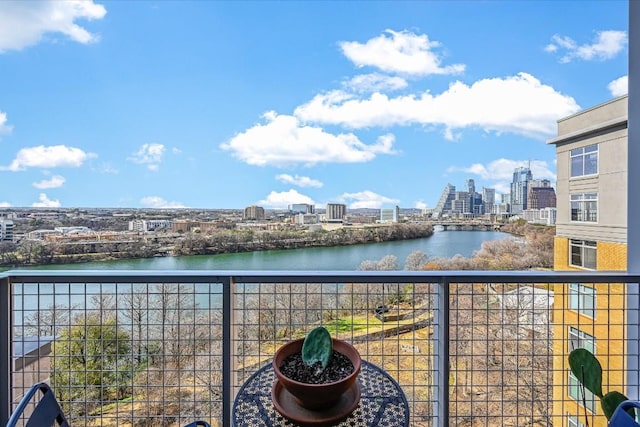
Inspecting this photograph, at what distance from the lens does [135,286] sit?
1.44 metres

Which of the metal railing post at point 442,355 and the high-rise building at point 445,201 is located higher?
the high-rise building at point 445,201

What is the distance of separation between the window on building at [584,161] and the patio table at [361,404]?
3.30 meters

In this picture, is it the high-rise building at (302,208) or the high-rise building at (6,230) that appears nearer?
the high-rise building at (6,230)

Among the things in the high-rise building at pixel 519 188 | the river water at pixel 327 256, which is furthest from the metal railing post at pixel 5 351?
the high-rise building at pixel 519 188

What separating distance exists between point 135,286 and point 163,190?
2742mm

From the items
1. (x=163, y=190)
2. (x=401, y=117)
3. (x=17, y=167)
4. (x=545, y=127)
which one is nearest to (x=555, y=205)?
(x=545, y=127)

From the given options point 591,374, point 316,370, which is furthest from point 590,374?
point 316,370

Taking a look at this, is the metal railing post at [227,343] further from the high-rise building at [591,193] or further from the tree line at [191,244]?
the high-rise building at [591,193]

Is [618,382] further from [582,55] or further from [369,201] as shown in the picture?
[582,55]

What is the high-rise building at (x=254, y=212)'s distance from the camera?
A: 3094mm

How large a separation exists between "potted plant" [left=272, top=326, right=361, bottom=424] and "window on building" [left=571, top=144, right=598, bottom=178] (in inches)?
135

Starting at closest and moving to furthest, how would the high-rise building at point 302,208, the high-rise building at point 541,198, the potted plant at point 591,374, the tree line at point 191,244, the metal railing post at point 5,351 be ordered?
the potted plant at point 591,374 → the metal railing post at point 5,351 → the tree line at point 191,244 → the high-rise building at point 302,208 → the high-rise building at point 541,198

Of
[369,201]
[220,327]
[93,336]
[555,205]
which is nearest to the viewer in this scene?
[220,327]

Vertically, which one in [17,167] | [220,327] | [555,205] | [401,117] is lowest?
[220,327]
